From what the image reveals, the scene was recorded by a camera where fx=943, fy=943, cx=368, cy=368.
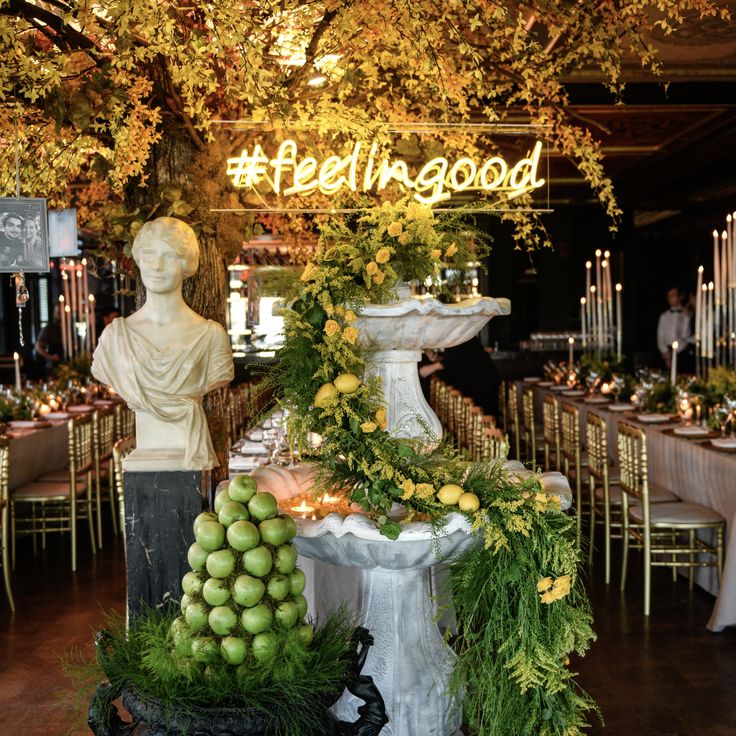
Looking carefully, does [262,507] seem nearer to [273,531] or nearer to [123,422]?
[273,531]

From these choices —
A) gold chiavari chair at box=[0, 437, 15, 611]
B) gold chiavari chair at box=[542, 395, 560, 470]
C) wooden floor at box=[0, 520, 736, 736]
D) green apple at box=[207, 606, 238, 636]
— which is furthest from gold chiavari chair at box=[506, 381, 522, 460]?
green apple at box=[207, 606, 238, 636]

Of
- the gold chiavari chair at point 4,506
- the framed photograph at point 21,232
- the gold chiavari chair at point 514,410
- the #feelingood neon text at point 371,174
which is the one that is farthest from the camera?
the gold chiavari chair at point 514,410

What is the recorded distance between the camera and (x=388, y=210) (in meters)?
3.10

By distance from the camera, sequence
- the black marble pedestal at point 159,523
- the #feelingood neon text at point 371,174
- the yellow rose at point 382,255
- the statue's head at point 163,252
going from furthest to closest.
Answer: the #feelingood neon text at point 371,174
the black marble pedestal at point 159,523
the statue's head at point 163,252
the yellow rose at point 382,255

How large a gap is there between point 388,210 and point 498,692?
1.53 m

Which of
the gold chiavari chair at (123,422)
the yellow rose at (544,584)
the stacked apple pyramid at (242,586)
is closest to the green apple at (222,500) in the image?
the stacked apple pyramid at (242,586)

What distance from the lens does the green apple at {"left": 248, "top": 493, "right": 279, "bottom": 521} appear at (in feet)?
7.99

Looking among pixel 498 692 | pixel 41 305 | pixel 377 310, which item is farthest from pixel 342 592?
pixel 41 305

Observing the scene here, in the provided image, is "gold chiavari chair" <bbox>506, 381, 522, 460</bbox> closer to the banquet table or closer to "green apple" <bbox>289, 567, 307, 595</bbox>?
the banquet table

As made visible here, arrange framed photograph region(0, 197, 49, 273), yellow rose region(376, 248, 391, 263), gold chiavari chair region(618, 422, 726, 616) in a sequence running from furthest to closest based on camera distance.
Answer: gold chiavari chair region(618, 422, 726, 616) < framed photograph region(0, 197, 49, 273) < yellow rose region(376, 248, 391, 263)

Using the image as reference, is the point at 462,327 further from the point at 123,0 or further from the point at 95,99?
the point at 95,99

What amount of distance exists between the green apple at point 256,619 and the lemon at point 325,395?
29.3 inches

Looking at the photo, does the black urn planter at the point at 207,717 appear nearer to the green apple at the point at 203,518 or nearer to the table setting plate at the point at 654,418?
the green apple at the point at 203,518

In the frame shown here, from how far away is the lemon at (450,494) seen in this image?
109 inches
